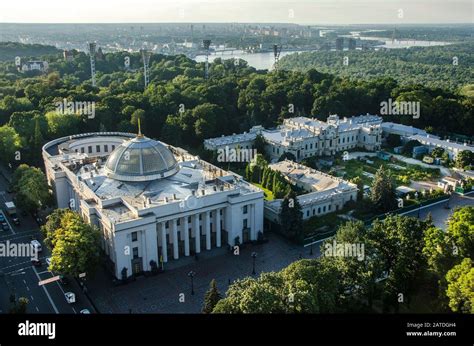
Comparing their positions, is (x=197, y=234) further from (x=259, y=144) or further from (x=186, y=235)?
(x=259, y=144)

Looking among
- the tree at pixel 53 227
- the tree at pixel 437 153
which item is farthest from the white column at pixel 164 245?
the tree at pixel 437 153

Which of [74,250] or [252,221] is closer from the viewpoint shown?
[74,250]

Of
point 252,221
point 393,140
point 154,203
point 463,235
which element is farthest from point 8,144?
point 393,140

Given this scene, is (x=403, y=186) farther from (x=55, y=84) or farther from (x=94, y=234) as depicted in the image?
(x=55, y=84)

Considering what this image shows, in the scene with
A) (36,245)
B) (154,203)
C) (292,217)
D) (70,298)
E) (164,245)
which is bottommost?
(70,298)

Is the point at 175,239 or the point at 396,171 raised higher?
the point at 396,171

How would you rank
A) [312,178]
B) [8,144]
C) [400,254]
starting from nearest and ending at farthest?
[400,254] < [312,178] < [8,144]

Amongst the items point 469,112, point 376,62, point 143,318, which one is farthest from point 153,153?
point 376,62

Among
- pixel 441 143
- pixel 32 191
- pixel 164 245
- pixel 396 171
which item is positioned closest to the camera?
pixel 164 245
